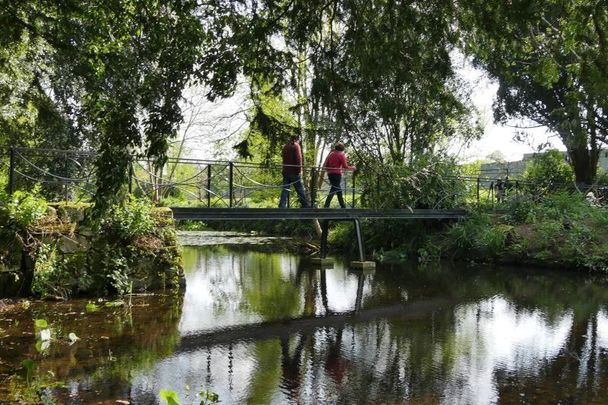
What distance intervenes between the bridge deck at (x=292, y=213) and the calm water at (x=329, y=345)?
143 centimetres

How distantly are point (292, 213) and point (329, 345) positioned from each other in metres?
5.69

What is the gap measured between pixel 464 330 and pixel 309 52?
434cm

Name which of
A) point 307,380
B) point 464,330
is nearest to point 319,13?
point 307,380

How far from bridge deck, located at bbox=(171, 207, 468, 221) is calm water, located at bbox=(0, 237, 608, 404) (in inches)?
56.2

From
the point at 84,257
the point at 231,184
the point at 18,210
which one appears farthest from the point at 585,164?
the point at 18,210

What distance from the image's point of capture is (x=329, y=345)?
265 inches

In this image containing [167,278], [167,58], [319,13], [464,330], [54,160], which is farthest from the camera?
[54,160]

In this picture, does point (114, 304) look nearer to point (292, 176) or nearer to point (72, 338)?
point (72, 338)

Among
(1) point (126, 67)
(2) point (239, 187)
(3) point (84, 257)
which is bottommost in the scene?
(3) point (84, 257)

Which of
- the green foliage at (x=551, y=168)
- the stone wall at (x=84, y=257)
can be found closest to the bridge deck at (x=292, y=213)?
the stone wall at (x=84, y=257)

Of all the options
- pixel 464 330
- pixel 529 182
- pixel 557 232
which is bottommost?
pixel 464 330

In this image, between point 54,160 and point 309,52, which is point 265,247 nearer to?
point 54,160

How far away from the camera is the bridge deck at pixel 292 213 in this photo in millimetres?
10367

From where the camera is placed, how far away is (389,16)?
526 cm
